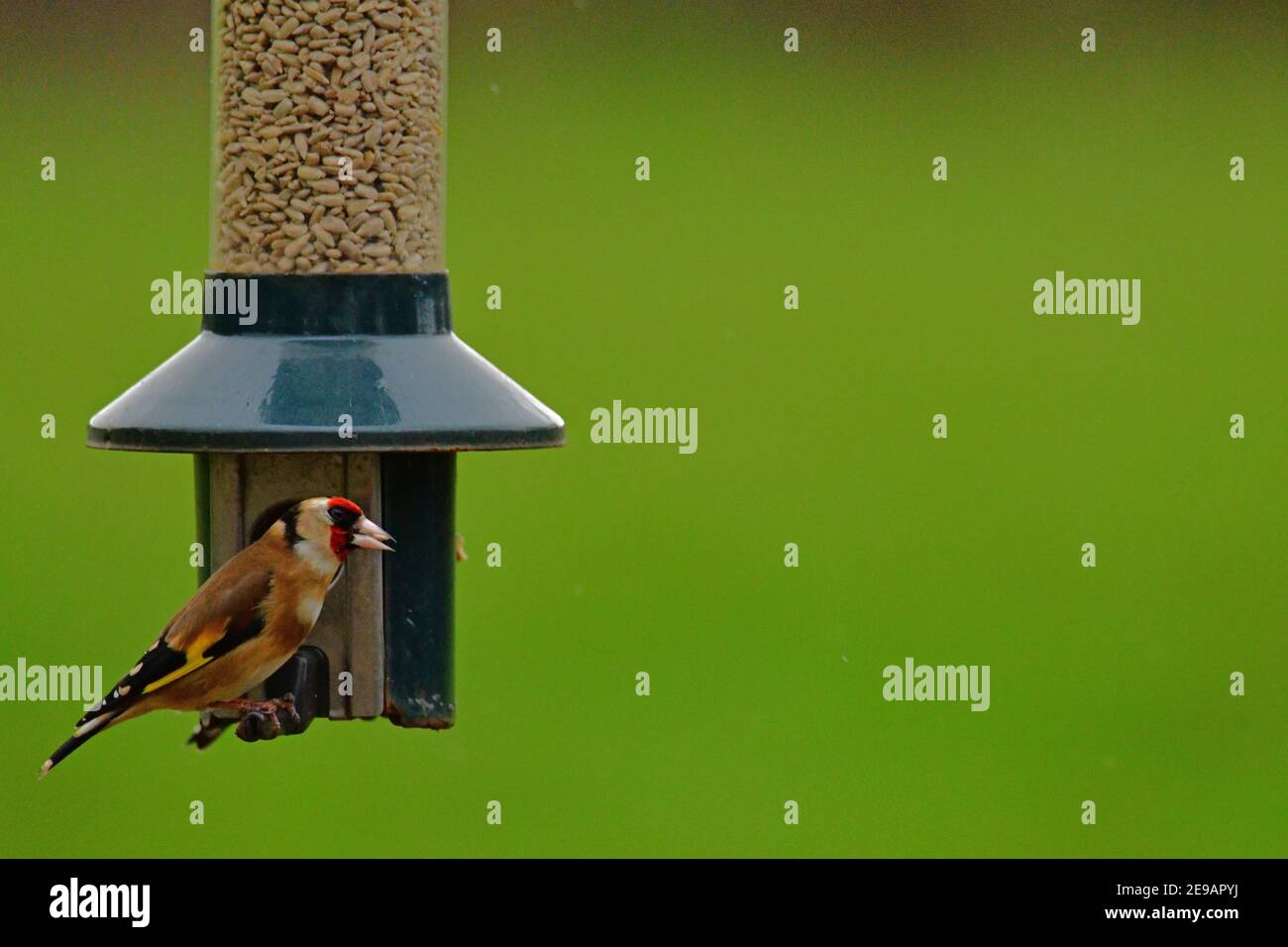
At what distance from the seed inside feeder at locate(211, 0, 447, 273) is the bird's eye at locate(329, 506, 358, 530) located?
2.53 feet

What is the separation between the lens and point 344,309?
763 centimetres

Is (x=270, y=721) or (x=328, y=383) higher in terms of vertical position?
(x=328, y=383)

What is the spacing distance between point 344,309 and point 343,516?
65 centimetres

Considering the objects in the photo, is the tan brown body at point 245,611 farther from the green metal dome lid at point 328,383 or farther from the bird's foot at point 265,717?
the green metal dome lid at point 328,383

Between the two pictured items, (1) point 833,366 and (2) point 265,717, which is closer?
(2) point 265,717

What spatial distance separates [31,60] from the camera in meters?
18.9

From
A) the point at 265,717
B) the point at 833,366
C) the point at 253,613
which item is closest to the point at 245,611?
the point at 253,613

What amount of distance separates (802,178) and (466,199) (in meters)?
3.14

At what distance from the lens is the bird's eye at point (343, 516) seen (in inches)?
290

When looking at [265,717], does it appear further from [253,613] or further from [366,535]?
[366,535]

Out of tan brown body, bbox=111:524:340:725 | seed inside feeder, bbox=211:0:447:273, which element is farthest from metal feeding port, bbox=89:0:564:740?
tan brown body, bbox=111:524:340:725

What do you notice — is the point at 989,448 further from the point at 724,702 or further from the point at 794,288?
the point at 724,702

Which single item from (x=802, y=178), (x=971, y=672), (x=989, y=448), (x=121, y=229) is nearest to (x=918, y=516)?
(x=989, y=448)

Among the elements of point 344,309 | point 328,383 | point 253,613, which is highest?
point 344,309
